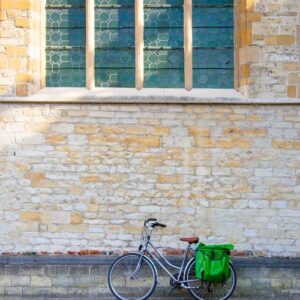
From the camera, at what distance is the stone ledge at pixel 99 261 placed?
824 cm

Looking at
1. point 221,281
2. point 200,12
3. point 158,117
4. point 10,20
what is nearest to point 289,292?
point 221,281

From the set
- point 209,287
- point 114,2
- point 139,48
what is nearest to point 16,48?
point 114,2

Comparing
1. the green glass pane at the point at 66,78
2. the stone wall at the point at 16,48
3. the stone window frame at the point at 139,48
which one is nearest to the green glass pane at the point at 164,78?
the stone window frame at the point at 139,48

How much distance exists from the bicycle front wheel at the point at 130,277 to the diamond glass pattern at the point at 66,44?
2.80 metres

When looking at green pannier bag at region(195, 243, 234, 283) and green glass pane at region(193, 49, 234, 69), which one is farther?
green glass pane at region(193, 49, 234, 69)

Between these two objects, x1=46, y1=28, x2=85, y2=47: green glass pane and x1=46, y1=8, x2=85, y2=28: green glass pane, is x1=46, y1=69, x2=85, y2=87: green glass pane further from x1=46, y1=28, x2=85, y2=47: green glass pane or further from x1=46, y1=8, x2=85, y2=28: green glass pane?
x1=46, y1=8, x2=85, y2=28: green glass pane

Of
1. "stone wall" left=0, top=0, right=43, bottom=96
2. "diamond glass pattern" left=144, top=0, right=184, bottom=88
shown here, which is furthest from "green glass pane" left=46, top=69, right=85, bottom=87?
"diamond glass pattern" left=144, top=0, right=184, bottom=88

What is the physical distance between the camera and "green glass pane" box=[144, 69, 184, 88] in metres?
8.80

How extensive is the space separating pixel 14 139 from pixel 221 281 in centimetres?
341

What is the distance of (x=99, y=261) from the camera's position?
8258 millimetres

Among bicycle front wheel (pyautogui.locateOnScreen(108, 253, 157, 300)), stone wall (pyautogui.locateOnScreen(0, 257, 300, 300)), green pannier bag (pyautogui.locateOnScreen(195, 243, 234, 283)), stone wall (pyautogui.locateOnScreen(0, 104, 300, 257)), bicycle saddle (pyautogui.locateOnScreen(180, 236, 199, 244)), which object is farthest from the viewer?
stone wall (pyautogui.locateOnScreen(0, 104, 300, 257))

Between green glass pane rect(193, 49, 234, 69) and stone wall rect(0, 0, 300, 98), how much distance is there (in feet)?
1.22

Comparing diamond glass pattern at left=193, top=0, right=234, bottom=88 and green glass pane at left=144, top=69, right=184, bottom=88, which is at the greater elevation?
diamond glass pattern at left=193, top=0, right=234, bottom=88

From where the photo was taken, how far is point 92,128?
8.48m
